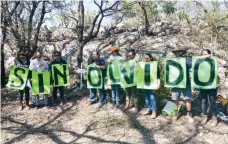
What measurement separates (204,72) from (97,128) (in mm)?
2675

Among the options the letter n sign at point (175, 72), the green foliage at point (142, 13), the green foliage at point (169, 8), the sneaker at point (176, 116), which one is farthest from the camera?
the green foliage at point (169, 8)

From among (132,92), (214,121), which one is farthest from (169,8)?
(214,121)

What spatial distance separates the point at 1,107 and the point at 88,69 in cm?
313

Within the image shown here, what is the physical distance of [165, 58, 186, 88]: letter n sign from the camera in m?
7.32

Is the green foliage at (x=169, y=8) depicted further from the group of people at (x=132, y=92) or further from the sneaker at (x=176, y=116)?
the sneaker at (x=176, y=116)

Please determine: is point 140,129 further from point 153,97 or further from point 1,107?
point 1,107

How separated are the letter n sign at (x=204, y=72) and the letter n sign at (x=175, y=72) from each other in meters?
0.25

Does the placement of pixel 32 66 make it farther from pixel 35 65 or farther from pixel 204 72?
pixel 204 72

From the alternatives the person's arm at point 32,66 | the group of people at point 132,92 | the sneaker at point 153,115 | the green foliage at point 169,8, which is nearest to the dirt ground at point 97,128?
the sneaker at point 153,115

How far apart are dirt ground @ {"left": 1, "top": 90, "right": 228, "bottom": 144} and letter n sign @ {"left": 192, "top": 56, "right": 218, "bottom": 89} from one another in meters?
0.90

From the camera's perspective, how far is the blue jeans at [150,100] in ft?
25.2

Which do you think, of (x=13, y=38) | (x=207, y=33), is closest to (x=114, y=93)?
(x=13, y=38)

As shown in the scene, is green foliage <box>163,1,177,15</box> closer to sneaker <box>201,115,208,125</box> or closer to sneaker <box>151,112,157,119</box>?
sneaker <box>151,112,157,119</box>

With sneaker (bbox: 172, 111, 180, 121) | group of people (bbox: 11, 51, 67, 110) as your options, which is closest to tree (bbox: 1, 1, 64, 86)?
group of people (bbox: 11, 51, 67, 110)
